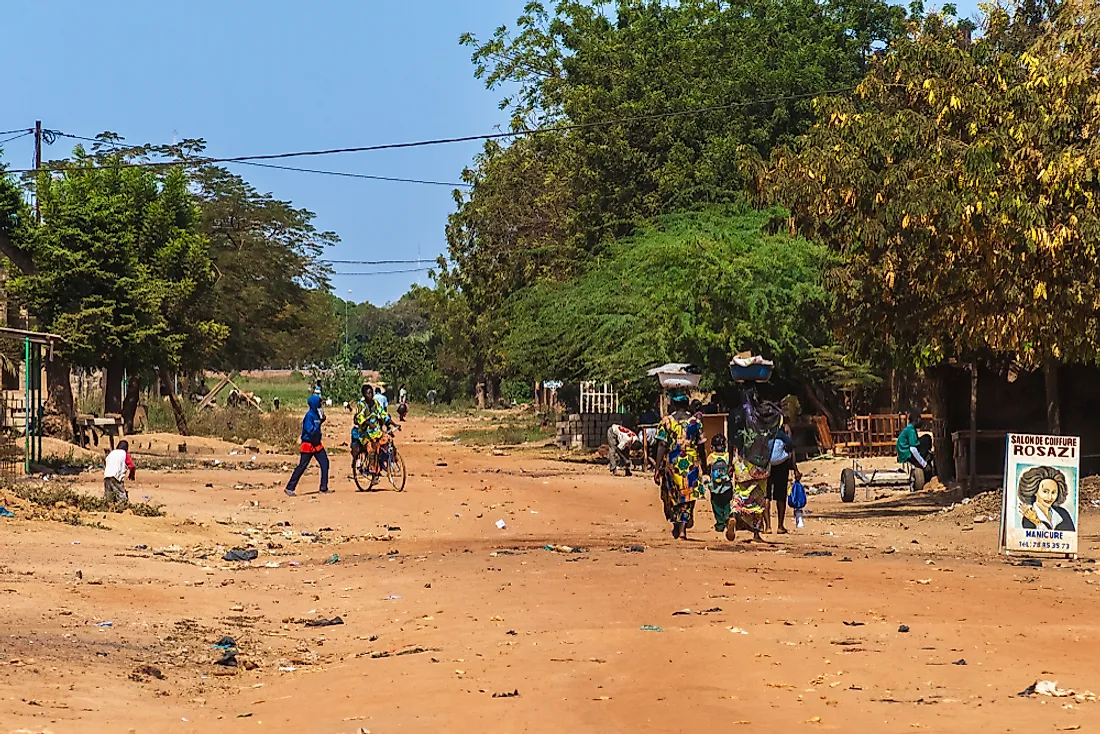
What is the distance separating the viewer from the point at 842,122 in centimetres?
2048

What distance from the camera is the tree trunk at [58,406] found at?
36.0 m

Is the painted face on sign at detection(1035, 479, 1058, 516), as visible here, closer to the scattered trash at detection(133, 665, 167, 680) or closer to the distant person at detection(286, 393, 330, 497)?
the scattered trash at detection(133, 665, 167, 680)

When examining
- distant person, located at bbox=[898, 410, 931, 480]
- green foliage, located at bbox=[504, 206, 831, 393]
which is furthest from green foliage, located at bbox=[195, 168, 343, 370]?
distant person, located at bbox=[898, 410, 931, 480]

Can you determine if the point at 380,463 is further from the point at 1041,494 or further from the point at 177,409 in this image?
the point at 177,409

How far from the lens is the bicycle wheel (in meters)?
25.7

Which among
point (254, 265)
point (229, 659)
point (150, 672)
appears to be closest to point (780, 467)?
point (229, 659)

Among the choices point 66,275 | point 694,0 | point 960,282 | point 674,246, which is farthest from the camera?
point 694,0

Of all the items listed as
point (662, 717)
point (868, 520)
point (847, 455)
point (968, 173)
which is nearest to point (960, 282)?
point (968, 173)

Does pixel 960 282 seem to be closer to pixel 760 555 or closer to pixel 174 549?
pixel 760 555

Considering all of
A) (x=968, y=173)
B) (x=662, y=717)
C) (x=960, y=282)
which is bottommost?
(x=662, y=717)

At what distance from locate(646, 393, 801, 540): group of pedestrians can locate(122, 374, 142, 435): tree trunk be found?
24557mm

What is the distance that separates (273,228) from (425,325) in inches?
4447

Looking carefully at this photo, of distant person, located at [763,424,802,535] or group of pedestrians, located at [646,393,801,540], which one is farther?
distant person, located at [763,424,802,535]

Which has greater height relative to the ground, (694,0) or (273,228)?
(694,0)
